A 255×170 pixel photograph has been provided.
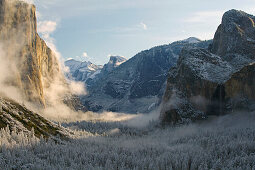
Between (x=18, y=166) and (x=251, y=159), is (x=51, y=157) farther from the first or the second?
(x=251, y=159)

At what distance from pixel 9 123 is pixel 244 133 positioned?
170m

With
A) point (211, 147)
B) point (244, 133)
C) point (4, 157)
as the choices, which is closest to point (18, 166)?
point (4, 157)

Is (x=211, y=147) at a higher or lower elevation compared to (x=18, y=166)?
lower

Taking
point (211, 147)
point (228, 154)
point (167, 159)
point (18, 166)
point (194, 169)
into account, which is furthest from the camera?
point (211, 147)

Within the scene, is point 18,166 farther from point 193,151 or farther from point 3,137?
point 193,151

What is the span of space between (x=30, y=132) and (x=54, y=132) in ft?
106

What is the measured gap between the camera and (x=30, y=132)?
13888 cm

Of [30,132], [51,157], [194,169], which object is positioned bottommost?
[194,169]

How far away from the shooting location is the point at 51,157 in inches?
4678

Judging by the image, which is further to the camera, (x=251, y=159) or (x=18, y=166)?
(x=251, y=159)

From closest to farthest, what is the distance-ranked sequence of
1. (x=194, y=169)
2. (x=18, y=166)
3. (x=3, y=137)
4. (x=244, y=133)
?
(x=18, y=166) → (x=3, y=137) → (x=194, y=169) → (x=244, y=133)

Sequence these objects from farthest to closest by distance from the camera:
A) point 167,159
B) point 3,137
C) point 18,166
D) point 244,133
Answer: point 244,133, point 167,159, point 3,137, point 18,166

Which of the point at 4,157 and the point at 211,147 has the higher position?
the point at 4,157

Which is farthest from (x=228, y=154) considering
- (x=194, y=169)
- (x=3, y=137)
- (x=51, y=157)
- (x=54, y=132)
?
(x=3, y=137)
